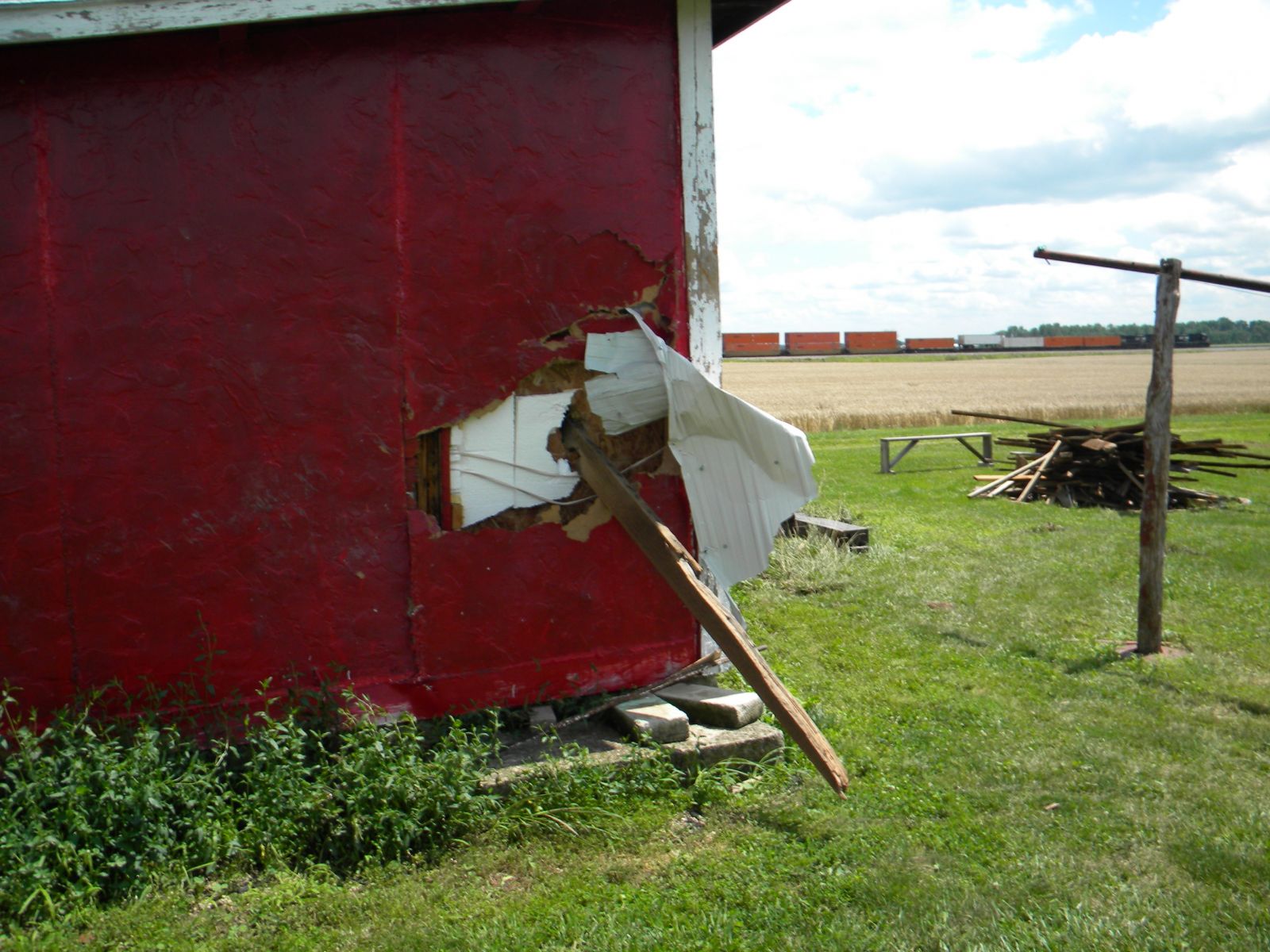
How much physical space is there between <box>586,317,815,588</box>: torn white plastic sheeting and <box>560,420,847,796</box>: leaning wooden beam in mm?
257

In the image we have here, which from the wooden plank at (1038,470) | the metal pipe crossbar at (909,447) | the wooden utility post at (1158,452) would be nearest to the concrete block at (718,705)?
the wooden utility post at (1158,452)

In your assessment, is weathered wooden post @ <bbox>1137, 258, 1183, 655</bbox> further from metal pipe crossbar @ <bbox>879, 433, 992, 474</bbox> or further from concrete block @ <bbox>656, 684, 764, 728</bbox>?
metal pipe crossbar @ <bbox>879, 433, 992, 474</bbox>

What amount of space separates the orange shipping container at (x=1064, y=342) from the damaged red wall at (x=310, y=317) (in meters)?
110

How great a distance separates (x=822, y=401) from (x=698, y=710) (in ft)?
112

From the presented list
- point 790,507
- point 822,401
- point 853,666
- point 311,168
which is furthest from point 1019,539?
point 822,401

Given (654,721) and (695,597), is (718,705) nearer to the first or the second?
(654,721)

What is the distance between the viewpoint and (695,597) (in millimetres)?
4957

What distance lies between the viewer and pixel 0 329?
4.54m

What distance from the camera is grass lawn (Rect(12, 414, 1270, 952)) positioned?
12.4 feet

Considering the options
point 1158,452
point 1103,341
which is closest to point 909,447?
point 1158,452

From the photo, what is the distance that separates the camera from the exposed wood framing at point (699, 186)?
5.61 m

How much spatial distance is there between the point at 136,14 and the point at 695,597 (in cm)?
350

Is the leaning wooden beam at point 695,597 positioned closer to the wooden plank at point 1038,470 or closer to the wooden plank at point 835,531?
the wooden plank at point 835,531

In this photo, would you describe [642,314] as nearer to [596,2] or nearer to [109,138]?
[596,2]
